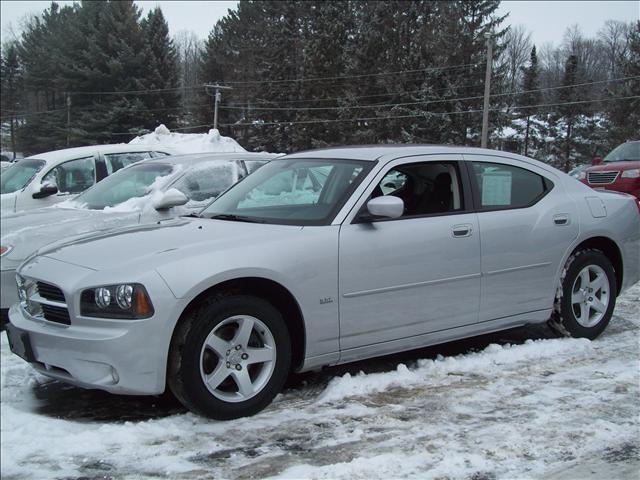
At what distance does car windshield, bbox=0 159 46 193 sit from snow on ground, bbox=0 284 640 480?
4.61 m

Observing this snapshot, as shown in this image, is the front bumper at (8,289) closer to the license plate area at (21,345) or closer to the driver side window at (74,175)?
the license plate area at (21,345)

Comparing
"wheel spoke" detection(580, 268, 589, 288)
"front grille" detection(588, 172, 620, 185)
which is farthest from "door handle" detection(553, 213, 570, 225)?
"front grille" detection(588, 172, 620, 185)

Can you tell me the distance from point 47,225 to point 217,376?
9.26ft

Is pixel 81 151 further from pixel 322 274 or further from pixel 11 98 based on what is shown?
pixel 11 98

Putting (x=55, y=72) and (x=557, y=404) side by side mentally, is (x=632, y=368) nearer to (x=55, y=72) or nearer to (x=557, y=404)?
(x=557, y=404)

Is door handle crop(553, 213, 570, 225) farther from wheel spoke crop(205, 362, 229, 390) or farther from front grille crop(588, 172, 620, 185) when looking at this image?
front grille crop(588, 172, 620, 185)

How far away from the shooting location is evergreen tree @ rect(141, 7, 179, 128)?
50094mm

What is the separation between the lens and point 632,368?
440cm

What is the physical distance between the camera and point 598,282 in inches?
206

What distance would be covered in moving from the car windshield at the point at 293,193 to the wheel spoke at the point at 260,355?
839mm

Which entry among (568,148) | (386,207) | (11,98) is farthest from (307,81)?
(386,207)

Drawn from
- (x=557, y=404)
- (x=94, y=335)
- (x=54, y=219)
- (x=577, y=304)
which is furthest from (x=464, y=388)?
(x=54, y=219)

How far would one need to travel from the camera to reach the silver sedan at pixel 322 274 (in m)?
3.24

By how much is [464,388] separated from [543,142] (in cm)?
4372
